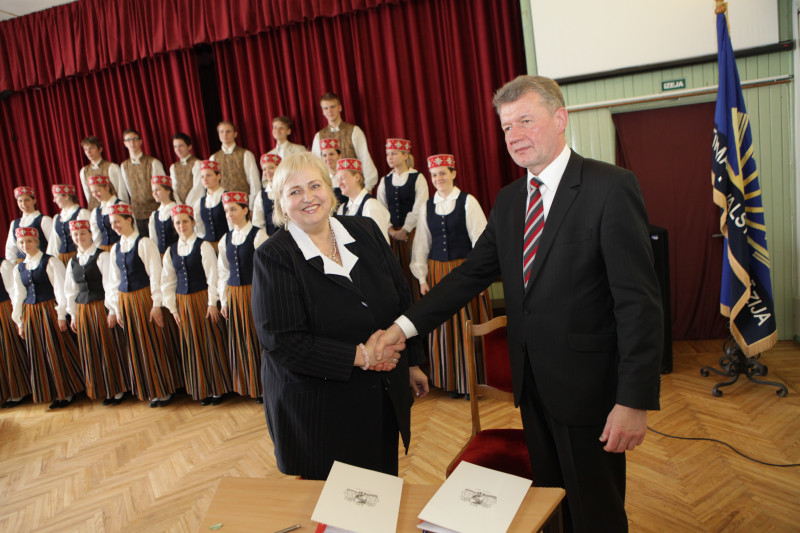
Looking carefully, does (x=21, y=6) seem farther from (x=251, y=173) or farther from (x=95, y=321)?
(x=95, y=321)

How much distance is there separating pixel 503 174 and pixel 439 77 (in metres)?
1.08

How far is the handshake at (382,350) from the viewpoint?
61.2 inches

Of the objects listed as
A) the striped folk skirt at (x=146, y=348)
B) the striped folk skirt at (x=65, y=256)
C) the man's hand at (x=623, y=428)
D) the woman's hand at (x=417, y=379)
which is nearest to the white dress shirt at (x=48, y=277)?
the striped folk skirt at (x=65, y=256)

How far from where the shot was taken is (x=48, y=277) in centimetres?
478

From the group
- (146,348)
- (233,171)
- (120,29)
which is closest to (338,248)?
(146,348)

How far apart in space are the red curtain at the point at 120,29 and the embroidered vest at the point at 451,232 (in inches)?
92.4

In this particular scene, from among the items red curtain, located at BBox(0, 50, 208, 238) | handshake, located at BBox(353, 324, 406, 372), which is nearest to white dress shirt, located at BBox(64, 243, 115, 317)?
red curtain, located at BBox(0, 50, 208, 238)

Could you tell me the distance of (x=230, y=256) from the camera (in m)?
4.02

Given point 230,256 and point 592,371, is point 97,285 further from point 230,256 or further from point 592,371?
point 592,371

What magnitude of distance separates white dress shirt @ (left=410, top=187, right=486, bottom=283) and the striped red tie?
83.9 inches

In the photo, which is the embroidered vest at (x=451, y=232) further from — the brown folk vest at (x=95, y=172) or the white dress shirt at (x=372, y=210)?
the brown folk vest at (x=95, y=172)

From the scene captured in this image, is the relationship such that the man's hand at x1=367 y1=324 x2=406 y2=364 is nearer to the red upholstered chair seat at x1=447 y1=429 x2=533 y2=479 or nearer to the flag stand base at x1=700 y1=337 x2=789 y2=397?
the red upholstered chair seat at x1=447 y1=429 x2=533 y2=479

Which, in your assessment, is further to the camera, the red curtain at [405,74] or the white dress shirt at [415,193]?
the red curtain at [405,74]

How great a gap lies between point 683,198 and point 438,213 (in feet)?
6.91
